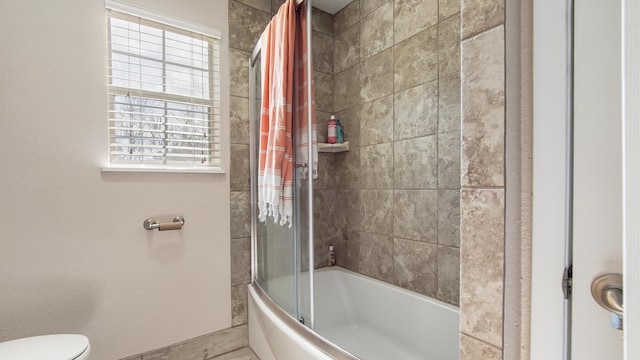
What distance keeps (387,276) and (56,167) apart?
78.7 inches

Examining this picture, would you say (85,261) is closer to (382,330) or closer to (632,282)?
(382,330)

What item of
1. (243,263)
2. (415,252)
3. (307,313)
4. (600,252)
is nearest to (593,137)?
(600,252)

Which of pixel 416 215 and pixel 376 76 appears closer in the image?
pixel 416 215

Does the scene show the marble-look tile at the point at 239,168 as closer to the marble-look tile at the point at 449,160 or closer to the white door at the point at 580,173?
the marble-look tile at the point at 449,160

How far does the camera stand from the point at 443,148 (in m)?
1.65

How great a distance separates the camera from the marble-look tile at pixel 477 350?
55 cm

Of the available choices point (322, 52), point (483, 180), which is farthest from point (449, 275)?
point (322, 52)

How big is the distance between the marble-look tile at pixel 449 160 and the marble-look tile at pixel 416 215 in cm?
10

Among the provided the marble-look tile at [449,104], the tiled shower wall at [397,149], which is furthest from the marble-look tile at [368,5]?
the marble-look tile at [449,104]

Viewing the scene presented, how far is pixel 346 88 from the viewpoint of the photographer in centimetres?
229

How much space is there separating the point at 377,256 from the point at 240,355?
1106 millimetres

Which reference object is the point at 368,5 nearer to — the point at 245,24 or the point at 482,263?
the point at 245,24

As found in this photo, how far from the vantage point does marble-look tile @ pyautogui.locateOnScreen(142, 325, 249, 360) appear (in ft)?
5.50

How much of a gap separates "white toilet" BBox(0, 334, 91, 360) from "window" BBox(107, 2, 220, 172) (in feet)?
2.72
